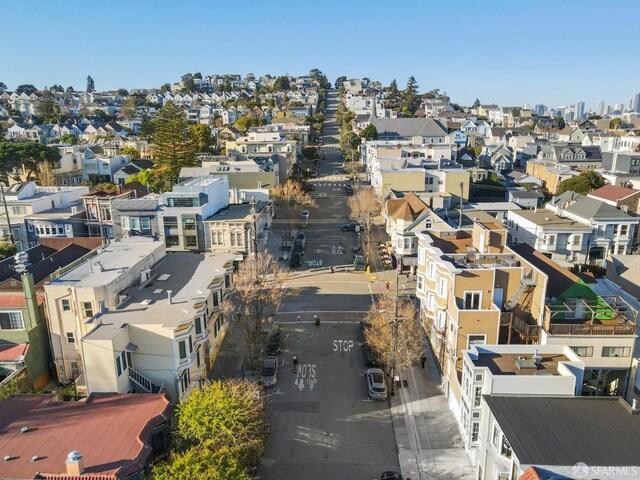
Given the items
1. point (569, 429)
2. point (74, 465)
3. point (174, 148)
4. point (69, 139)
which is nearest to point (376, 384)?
point (569, 429)

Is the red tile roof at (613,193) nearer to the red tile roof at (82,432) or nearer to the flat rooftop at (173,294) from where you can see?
the flat rooftop at (173,294)

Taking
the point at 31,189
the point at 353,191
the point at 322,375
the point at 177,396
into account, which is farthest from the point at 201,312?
the point at 353,191

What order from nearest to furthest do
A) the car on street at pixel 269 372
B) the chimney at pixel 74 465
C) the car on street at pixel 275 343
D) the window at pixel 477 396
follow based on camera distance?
1. the chimney at pixel 74 465
2. the window at pixel 477 396
3. the car on street at pixel 269 372
4. the car on street at pixel 275 343

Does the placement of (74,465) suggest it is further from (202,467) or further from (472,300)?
(472,300)

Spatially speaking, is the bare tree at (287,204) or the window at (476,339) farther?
the bare tree at (287,204)

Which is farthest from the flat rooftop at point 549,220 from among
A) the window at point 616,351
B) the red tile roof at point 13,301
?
the red tile roof at point 13,301

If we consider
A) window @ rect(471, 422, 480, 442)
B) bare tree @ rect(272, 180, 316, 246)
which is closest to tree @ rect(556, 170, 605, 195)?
bare tree @ rect(272, 180, 316, 246)

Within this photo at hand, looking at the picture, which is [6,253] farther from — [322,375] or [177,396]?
[322,375]

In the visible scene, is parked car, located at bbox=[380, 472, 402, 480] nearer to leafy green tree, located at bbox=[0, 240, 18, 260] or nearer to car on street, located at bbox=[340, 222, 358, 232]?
leafy green tree, located at bbox=[0, 240, 18, 260]
